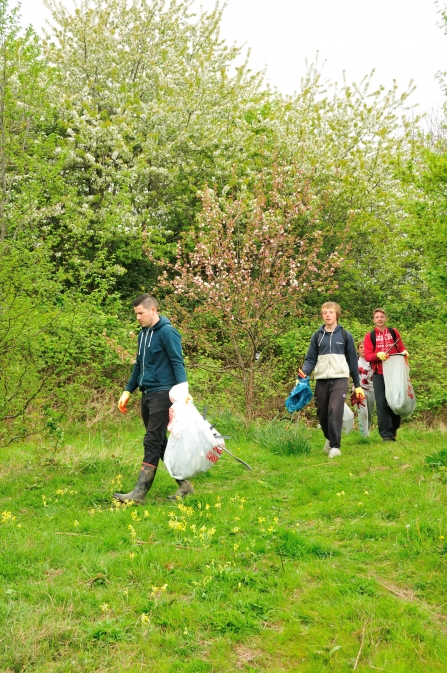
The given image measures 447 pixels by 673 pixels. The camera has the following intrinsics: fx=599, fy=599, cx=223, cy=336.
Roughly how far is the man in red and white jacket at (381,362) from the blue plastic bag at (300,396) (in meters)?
1.26

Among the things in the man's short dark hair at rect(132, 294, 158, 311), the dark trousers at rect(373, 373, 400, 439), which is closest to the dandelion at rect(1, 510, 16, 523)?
the man's short dark hair at rect(132, 294, 158, 311)

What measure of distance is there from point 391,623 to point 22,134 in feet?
20.4

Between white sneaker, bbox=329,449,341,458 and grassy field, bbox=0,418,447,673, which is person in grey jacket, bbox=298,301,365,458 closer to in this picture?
white sneaker, bbox=329,449,341,458

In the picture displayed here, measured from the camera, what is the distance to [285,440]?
799 cm

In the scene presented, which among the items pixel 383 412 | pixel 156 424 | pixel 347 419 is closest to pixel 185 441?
→ pixel 156 424

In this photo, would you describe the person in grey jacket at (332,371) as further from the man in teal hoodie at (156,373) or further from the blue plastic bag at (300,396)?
the man in teal hoodie at (156,373)

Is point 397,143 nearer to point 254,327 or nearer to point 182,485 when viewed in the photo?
point 254,327

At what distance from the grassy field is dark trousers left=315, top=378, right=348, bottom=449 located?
1.16 meters

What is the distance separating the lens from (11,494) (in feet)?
19.8

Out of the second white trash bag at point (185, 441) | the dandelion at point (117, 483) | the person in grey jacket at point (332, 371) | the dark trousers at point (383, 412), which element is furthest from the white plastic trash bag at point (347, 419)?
the dandelion at point (117, 483)

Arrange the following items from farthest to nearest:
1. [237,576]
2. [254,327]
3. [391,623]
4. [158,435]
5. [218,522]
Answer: [254,327] < [158,435] < [218,522] < [237,576] < [391,623]

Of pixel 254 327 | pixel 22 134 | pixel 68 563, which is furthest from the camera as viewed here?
pixel 254 327

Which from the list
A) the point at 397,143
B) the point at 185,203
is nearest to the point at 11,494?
the point at 185,203

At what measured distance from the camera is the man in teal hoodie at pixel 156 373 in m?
5.85
